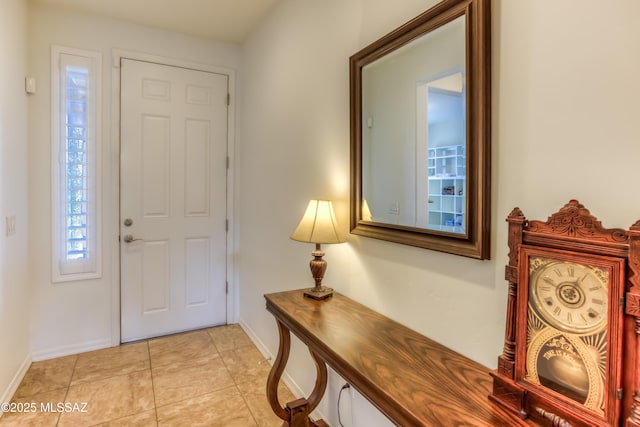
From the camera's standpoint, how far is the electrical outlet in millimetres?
2045

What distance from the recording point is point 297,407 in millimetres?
1769

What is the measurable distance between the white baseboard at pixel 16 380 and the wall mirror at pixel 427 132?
2247mm

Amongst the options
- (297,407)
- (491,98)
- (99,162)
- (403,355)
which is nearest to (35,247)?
(99,162)

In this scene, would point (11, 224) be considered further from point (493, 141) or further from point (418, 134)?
point (493, 141)

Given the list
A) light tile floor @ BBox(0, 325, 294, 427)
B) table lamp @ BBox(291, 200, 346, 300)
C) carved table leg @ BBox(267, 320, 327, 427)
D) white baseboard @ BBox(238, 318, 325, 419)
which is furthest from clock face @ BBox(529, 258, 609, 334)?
light tile floor @ BBox(0, 325, 294, 427)

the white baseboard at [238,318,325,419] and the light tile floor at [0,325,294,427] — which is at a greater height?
the white baseboard at [238,318,325,419]

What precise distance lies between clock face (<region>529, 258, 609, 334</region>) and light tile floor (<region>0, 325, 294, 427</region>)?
1689 mm

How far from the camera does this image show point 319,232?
5.20 ft

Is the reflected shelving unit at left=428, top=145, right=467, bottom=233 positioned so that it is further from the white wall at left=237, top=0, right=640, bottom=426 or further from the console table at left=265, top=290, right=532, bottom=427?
the console table at left=265, top=290, right=532, bottom=427

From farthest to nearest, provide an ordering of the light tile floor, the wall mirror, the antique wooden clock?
the light tile floor, the wall mirror, the antique wooden clock

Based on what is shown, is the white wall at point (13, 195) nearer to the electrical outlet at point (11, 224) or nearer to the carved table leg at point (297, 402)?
the electrical outlet at point (11, 224)

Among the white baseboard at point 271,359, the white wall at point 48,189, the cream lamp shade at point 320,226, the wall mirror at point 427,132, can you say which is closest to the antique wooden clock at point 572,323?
the wall mirror at point 427,132

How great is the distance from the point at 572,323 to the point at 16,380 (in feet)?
9.75

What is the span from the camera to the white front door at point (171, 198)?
2840 millimetres
